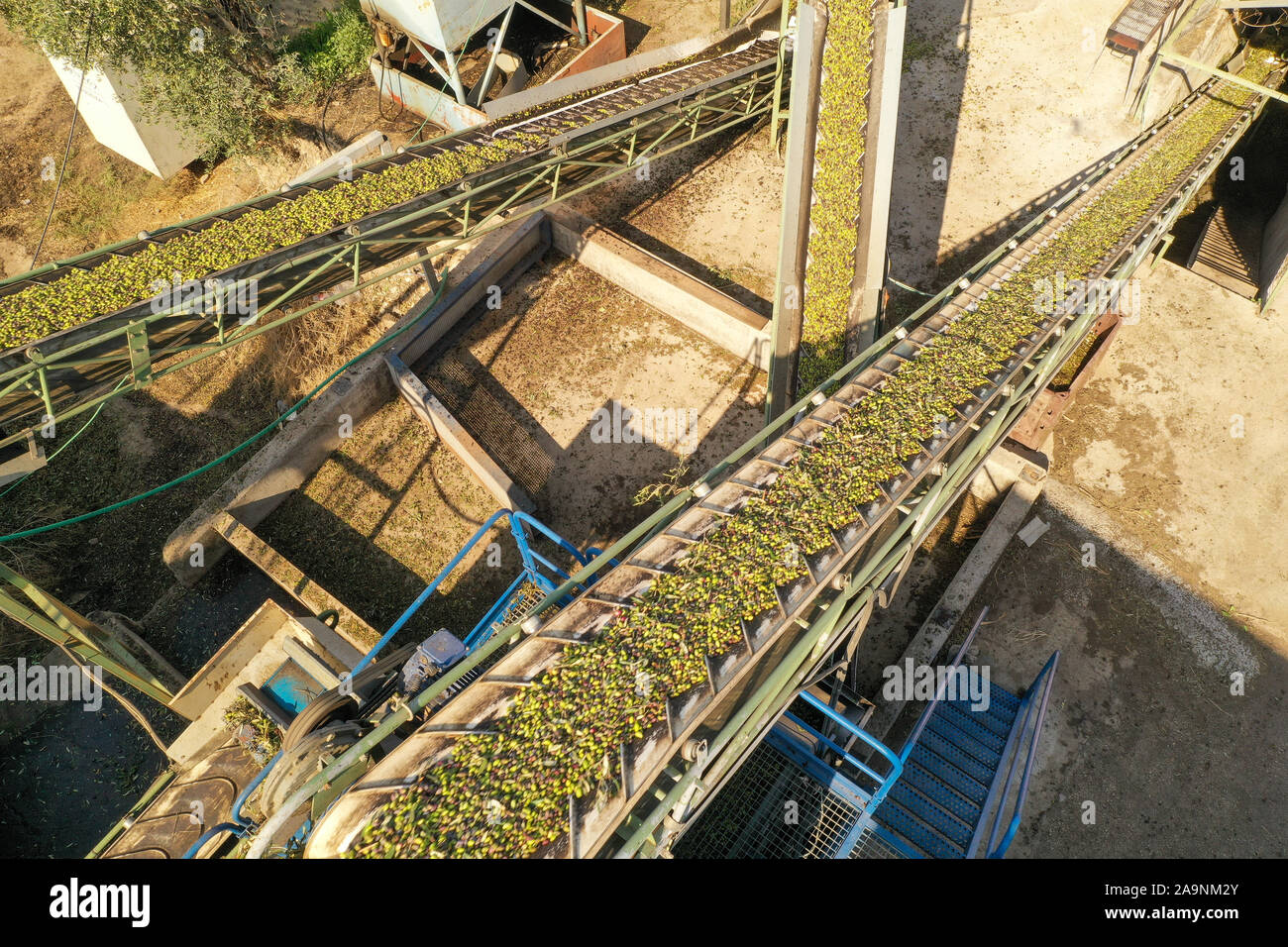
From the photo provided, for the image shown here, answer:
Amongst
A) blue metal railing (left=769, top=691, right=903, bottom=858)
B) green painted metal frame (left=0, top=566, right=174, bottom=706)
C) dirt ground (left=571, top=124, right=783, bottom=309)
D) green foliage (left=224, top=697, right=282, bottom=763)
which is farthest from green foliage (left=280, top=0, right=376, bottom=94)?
blue metal railing (left=769, top=691, right=903, bottom=858)

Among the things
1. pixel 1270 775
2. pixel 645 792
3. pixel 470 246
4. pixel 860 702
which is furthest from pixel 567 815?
pixel 470 246

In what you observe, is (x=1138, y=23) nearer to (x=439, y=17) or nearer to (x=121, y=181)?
(x=439, y=17)

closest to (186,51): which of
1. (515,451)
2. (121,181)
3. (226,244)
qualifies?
(121,181)

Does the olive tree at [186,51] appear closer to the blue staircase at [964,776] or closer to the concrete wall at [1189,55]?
the blue staircase at [964,776]

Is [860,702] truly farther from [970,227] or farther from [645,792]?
[970,227]

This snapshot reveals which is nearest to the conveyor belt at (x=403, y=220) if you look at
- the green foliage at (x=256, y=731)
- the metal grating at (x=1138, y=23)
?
the green foliage at (x=256, y=731)

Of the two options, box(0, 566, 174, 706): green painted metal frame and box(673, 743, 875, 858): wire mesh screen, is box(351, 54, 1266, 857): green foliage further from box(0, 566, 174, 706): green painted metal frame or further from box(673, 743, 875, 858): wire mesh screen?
box(0, 566, 174, 706): green painted metal frame

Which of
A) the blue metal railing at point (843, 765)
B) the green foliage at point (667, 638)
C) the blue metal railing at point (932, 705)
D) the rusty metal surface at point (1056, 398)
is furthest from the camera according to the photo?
the rusty metal surface at point (1056, 398)
